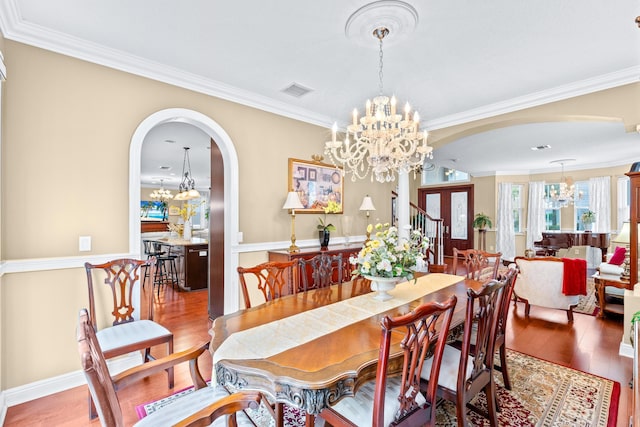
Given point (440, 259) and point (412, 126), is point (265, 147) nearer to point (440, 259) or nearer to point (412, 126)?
point (412, 126)

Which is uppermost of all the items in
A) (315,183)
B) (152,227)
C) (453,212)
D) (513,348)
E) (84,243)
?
(315,183)

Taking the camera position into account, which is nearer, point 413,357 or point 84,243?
point 413,357

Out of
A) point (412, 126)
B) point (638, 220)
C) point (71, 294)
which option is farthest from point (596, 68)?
point (71, 294)

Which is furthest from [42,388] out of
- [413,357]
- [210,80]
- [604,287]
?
[604,287]

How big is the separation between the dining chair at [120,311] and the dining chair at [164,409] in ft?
3.15

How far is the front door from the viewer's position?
9.66 m

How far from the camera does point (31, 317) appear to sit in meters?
2.40

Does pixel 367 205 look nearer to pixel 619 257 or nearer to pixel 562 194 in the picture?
pixel 619 257

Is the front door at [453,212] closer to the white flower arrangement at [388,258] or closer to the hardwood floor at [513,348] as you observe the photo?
the hardwood floor at [513,348]

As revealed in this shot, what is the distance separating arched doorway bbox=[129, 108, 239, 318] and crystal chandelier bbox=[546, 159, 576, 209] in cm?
820

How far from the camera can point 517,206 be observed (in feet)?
30.5

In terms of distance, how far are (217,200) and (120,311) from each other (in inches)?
65.2

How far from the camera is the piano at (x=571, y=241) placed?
715cm

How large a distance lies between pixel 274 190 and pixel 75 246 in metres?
2.08
